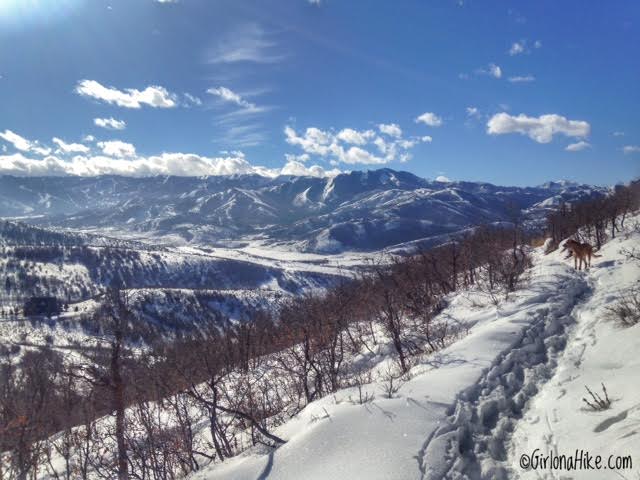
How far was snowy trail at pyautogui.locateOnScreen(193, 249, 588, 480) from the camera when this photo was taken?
297 inches

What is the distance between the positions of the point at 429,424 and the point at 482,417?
1.45 metres

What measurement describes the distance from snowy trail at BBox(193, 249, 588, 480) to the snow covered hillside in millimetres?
A: 27

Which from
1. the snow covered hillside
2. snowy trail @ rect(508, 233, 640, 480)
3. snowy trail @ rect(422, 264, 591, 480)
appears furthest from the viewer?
snowy trail @ rect(422, 264, 591, 480)

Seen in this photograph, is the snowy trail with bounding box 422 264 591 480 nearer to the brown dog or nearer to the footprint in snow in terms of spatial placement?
the footprint in snow

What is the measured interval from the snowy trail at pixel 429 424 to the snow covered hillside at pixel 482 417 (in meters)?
0.03

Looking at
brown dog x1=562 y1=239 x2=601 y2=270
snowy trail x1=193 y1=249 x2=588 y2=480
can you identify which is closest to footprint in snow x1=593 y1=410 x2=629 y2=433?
snowy trail x1=193 y1=249 x2=588 y2=480

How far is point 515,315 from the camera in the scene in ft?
53.1

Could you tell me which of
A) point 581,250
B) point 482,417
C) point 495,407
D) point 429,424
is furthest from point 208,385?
point 581,250

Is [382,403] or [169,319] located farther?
[169,319]

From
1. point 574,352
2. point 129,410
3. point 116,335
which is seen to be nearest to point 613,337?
point 574,352

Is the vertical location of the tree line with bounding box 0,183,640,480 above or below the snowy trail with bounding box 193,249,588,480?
below

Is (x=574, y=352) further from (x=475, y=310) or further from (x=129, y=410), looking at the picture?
(x=129, y=410)

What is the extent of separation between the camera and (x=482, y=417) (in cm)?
911

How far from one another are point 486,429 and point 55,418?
1429 inches
